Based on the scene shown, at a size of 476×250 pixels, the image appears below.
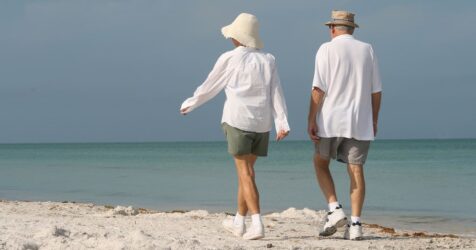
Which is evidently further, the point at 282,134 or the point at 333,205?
the point at 333,205

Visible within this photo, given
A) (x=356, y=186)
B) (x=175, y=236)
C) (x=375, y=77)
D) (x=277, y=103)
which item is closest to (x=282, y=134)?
(x=277, y=103)

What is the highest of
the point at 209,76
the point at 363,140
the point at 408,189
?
the point at 209,76

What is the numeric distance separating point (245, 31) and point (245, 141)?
879 mm

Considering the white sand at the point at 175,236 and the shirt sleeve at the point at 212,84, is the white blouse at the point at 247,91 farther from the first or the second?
the white sand at the point at 175,236

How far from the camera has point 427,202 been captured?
546 inches

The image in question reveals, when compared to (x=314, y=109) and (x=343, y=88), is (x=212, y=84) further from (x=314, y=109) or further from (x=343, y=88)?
(x=343, y=88)

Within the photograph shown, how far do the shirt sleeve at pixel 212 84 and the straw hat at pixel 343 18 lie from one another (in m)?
0.97

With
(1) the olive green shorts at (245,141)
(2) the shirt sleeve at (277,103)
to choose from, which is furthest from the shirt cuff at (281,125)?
(1) the olive green shorts at (245,141)

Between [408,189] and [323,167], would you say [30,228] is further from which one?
[408,189]

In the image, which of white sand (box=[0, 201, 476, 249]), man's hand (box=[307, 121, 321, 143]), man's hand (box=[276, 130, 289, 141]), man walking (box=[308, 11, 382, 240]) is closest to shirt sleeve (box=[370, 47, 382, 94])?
man walking (box=[308, 11, 382, 240])

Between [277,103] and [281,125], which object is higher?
[277,103]

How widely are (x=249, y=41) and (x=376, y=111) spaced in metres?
1.20

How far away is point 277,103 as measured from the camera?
6.08 m

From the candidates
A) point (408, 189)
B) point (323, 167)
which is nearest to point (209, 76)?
point (323, 167)
